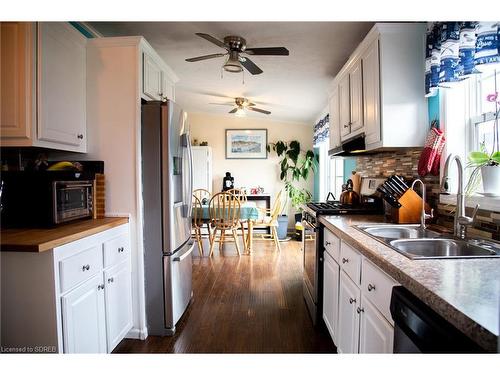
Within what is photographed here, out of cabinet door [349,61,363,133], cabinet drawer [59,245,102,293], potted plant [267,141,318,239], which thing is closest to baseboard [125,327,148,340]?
cabinet drawer [59,245,102,293]

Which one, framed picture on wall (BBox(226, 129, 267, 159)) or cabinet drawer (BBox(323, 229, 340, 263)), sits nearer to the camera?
cabinet drawer (BBox(323, 229, 340, 263))

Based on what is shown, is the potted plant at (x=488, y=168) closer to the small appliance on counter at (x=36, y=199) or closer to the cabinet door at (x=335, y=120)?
the cabinet door at (x=335, y=120)

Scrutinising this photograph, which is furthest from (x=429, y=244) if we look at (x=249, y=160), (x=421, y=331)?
(x=249, y=160)

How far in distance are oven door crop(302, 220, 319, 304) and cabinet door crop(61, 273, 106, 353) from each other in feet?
4.76

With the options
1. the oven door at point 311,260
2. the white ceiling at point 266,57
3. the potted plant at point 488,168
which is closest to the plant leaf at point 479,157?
the potted plant at point 488,168

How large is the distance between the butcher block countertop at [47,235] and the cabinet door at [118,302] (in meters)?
0.30

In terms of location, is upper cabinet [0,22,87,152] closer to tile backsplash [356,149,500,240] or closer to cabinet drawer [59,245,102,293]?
cabinet drawer [59,245,102,293]

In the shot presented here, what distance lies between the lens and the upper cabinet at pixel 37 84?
147cm

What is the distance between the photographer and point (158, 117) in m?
1.92

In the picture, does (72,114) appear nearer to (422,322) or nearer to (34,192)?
(34,192)

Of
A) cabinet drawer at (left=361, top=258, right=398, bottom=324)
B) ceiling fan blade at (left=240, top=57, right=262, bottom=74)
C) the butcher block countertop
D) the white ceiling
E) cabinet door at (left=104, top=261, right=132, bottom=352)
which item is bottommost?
cabinet door at (left=104, top=261, right=132, bottom=352)

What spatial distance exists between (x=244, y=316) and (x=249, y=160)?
3802mm

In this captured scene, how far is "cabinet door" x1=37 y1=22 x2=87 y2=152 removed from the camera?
1.55 m
